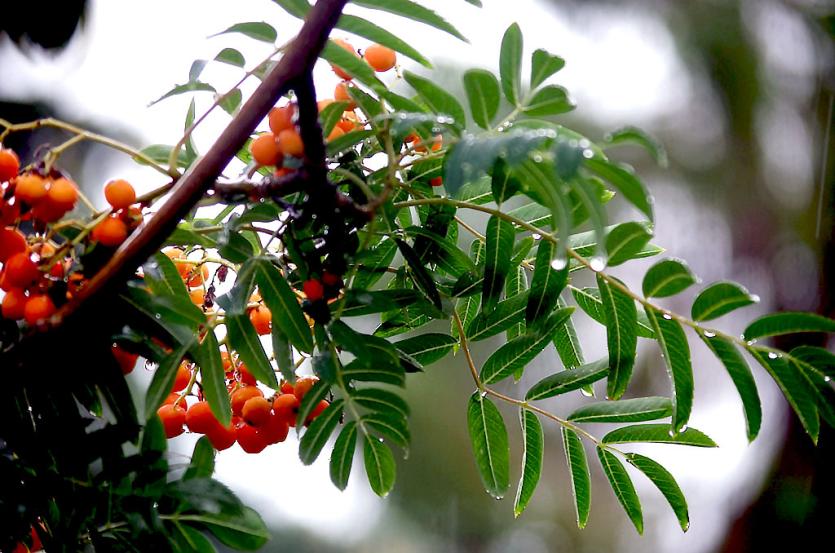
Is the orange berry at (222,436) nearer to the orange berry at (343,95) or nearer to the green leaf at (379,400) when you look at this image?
the green leaf at (379,400)

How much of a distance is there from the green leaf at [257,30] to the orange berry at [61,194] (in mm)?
125

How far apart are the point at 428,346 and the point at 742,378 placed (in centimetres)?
21

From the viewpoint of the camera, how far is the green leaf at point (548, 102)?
450 millimetres

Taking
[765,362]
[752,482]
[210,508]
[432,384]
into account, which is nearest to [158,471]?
[210,508]

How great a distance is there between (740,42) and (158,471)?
4014mm

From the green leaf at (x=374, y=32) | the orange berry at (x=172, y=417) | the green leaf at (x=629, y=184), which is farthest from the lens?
the orange berry at (x=172, y=417)

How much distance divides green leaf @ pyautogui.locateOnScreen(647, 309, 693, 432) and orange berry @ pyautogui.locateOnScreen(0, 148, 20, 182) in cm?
38

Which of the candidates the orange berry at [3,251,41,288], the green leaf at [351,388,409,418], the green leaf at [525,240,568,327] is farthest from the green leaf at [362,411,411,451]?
the orange berry at [3,251,41,288]

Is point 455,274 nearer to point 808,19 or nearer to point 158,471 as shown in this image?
point 158,471

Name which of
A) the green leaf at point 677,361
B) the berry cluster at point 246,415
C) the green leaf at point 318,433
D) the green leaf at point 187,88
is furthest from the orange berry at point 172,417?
the green leaf at point 677,361

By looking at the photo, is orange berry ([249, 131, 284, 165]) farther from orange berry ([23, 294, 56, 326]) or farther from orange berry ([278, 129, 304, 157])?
orange berry ([23, 294, 56, 326])

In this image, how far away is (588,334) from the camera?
3.32 m

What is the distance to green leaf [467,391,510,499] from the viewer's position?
579 mm

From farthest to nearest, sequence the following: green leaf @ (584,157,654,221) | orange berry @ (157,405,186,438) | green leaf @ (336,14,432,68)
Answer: orange berry @ (157,405,186,438) < green leaf @ (336,14,432,68) < green leaf @ (584,157,654,221)
